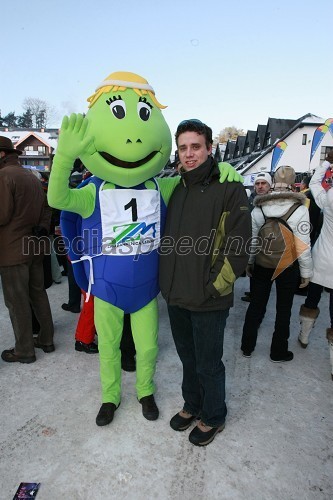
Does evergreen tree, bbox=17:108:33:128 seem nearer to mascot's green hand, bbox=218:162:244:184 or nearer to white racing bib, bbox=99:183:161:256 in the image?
white racing bib, bbox=99:183:161:256

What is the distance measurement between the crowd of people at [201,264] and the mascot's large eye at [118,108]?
337 mm

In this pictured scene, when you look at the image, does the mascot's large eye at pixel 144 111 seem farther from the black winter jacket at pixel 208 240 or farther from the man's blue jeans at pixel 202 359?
the man's blue jeans at pixel 202 359

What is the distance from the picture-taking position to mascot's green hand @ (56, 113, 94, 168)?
169cm

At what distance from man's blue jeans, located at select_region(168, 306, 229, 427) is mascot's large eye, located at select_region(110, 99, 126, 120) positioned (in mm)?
1161

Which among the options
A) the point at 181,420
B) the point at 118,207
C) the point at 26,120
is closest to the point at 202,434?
the point at 181,420

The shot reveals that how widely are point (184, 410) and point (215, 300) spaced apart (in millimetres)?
891

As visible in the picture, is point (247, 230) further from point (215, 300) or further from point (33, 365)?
point (33, 365)

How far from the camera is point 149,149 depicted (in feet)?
6.18

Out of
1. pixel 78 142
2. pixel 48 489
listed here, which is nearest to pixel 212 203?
pixel 78 142

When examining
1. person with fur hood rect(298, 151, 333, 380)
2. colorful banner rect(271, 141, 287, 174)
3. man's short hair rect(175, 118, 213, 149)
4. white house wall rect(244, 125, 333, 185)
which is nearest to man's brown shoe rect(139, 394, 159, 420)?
person with fur hood rect(298, 151, 333, 380)

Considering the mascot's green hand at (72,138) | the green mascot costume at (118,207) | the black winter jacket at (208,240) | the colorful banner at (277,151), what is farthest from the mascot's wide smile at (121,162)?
the colorful banner at (277,151)

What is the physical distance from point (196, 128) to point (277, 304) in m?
1.84

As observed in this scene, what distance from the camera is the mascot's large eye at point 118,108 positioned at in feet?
6.07

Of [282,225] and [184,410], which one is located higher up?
[282,225]
